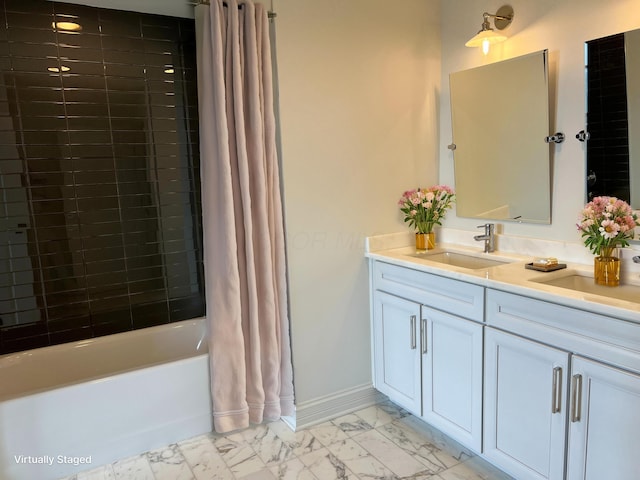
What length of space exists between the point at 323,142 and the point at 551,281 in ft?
4.15

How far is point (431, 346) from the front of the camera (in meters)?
2.33

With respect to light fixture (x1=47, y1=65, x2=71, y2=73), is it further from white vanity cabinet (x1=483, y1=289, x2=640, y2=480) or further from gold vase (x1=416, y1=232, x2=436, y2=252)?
Result: white vanity cabinet (x1=483, y1=289, x2=640, y2=480)

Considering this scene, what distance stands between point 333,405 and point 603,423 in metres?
1.41

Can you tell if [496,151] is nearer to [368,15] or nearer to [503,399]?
[368,15]

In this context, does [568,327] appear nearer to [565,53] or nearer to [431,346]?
[431,346]

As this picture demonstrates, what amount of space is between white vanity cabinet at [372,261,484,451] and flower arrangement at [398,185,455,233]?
1.13 ft

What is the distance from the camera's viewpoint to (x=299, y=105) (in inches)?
94.3

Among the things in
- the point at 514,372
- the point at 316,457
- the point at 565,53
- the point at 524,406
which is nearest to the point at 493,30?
the point at 565,53

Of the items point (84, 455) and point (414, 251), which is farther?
point (414, 251)

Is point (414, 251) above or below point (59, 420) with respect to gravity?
above

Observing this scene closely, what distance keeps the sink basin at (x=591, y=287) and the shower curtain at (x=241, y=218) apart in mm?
1265

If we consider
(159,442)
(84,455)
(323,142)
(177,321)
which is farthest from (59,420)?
(323,142)

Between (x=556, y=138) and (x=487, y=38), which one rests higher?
(x=487, y=38)

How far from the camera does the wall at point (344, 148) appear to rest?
240 cm
